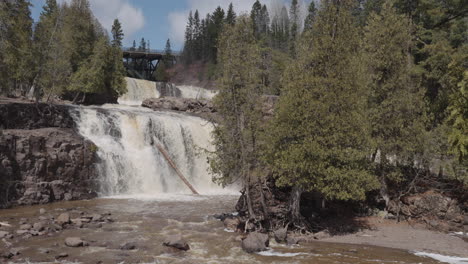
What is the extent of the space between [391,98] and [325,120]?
6.20 meters

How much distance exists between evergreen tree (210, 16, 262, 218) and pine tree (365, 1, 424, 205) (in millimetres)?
7106

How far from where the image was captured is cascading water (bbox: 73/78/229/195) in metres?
27.9

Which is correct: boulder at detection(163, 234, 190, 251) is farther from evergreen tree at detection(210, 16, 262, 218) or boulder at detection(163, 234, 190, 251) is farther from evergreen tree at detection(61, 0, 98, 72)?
evergreen tree at detection(61, 0, 98, 72)

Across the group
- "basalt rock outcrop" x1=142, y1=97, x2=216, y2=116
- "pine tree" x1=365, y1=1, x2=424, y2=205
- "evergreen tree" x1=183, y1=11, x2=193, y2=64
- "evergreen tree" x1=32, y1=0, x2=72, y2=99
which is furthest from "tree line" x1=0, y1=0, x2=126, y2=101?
"evergreen tree" x1=183, y1=11, x2=193, y2=64

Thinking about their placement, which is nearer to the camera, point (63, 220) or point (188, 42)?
point (63, 220)

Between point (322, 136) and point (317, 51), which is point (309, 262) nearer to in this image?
point (322, 136)

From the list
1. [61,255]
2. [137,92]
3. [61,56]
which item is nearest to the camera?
[61,255]

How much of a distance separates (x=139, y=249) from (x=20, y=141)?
14.0 m

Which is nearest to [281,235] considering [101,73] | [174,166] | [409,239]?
[409,239]

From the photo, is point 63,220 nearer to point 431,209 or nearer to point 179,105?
point 431,209

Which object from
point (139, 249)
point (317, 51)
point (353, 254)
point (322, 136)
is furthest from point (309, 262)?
point (317, 51)

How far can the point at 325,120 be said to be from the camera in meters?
16.0

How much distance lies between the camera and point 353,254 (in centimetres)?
1441

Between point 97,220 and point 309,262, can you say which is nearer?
point 309,262
